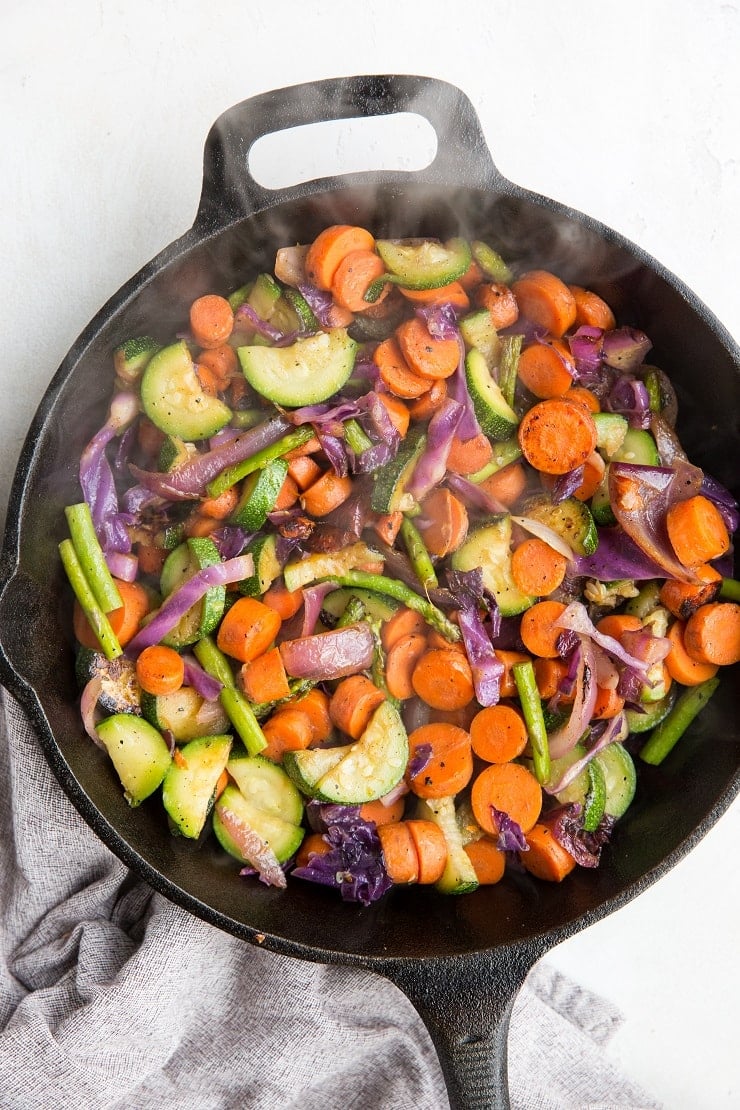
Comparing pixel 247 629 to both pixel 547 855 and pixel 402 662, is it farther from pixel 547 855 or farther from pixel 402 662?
pixel 547 855

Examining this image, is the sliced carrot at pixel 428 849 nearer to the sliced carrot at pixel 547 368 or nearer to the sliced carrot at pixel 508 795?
the sliced carrot at pixel 508 795

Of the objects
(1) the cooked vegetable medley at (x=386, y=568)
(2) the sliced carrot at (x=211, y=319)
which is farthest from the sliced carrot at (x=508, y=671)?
(2) the sliced carrot at (x=211, y=319)

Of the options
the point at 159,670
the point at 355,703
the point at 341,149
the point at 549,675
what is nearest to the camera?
the point at 159,670

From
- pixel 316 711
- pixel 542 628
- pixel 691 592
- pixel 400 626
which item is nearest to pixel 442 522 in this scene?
pixel 400 626

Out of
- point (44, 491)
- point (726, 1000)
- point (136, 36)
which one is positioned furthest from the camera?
point (726, 1000)

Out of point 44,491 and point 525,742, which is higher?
point 44,491

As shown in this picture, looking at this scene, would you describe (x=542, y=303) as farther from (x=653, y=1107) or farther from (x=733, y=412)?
(x=653, y=1107)

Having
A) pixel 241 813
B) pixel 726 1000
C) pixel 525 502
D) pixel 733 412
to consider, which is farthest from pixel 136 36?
pixel 726 1000
